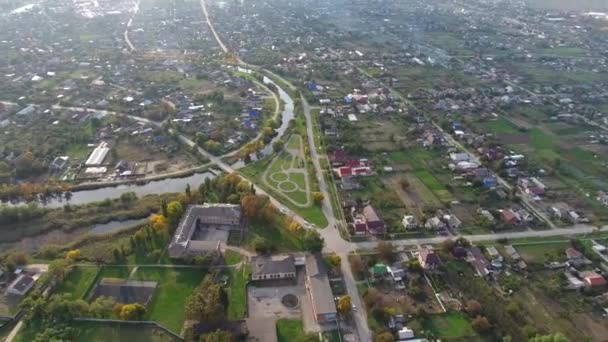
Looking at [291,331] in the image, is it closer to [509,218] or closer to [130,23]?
[509,218]

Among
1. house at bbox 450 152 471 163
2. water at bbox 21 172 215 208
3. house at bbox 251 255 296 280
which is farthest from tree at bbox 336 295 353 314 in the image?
house at bbox 450 152 471 163

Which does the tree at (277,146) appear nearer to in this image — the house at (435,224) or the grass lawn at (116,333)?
the house at (435,224)

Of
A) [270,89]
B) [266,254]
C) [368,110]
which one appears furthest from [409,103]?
[266,254]

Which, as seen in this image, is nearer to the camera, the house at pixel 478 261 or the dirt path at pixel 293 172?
the house at pixel 478 261

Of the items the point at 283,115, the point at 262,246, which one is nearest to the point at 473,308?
the point at 262,246

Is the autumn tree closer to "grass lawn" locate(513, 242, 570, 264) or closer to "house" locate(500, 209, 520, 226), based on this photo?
"grass lawn" locate(513, 242, 570, 264)

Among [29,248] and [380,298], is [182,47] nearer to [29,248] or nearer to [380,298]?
[29,248]

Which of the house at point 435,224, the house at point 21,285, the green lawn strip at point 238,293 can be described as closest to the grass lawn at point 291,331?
the green lawn strip at point 238,293
